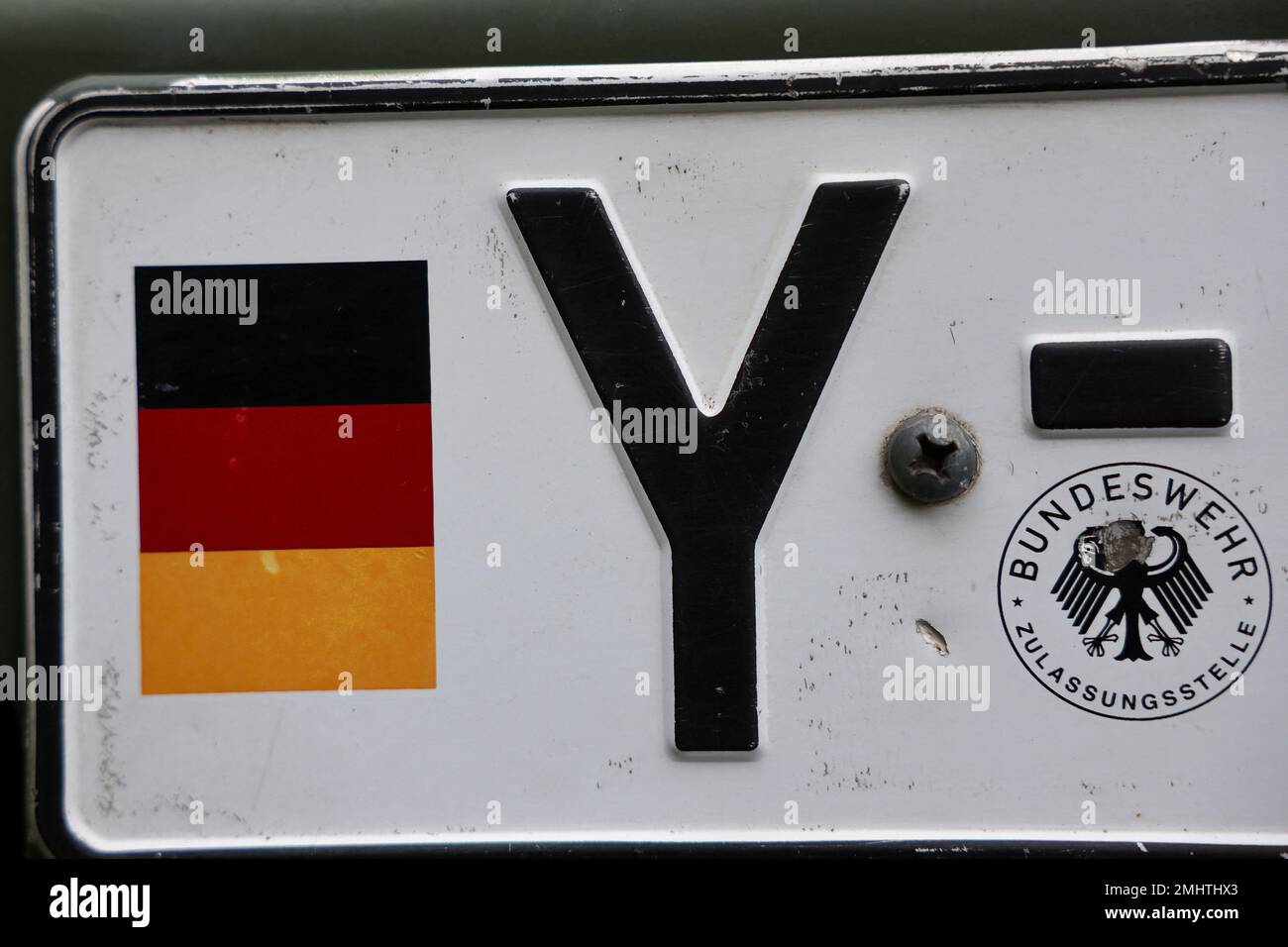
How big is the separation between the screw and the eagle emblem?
143mm

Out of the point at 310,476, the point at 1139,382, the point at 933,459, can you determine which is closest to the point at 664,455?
the point at 933,459

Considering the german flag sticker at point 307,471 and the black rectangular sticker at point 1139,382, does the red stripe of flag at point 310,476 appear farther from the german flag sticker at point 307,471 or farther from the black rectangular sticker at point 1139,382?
the black rectangular sticker at point 1139,382

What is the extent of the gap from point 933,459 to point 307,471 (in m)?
0.67

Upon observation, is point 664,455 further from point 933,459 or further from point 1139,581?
point 1139,581

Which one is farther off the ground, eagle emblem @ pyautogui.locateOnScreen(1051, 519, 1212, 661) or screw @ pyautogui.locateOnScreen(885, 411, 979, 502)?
screw @ pyautogui.locateOnScreen(885, 411, 979, 502)

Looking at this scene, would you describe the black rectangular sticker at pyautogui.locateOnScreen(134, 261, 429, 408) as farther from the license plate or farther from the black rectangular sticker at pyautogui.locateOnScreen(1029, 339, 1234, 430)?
the black rectangular sticker at pyautogui.locateOnScreen(1029, 339, 1234, 430)

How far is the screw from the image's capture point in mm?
1033

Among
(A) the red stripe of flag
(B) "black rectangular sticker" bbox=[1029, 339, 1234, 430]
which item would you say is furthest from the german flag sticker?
(B) "black rectangular sticker" bbox=[1029, 339, 1234, 430]

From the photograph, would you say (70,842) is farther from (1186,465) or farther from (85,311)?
(1186,465)

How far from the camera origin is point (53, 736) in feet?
3.56

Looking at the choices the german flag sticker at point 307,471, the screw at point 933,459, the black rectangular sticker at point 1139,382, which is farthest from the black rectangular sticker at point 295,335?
the black rectangular sticker at point 1139,382

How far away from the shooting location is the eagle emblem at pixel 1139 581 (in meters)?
1.04

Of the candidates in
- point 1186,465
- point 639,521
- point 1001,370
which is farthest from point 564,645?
point 1186,465

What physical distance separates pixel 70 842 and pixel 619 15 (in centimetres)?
109
